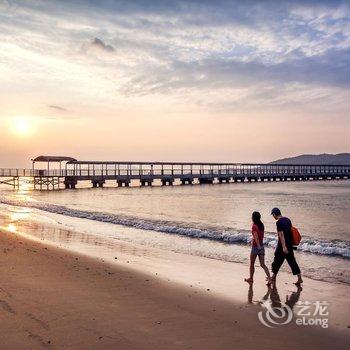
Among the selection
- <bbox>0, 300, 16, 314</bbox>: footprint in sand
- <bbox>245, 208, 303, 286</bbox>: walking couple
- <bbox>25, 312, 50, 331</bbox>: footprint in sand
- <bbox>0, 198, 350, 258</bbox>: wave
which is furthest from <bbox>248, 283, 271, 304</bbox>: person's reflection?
<bbox>0, 198, 350, 258</bbox>: wave

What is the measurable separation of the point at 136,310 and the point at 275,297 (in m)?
2.87

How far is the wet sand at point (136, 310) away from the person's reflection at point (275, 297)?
0.09 m

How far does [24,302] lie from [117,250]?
6.44 m

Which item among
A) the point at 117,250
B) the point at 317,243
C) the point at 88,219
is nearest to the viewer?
the point at 117,250

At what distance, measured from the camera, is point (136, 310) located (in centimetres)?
639

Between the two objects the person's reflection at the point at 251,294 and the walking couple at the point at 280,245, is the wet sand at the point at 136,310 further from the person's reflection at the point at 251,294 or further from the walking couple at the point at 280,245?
the walking couple at the point at 280,245

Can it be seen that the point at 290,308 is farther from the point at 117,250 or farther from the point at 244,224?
the point at 244,224

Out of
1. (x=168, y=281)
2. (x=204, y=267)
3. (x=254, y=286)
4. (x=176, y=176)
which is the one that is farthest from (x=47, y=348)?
(x=176, y=176)

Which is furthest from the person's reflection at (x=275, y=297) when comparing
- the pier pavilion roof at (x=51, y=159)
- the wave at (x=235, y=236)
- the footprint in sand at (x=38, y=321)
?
the pier pavilion roof at (x=51, y=159)

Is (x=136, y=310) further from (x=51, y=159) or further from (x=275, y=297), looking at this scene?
(x=51, y=159)

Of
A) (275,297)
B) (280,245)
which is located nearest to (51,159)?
(280,245)

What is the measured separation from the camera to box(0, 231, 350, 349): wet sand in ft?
17.0

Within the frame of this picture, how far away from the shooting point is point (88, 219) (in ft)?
78.9

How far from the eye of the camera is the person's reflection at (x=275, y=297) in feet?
23.9
